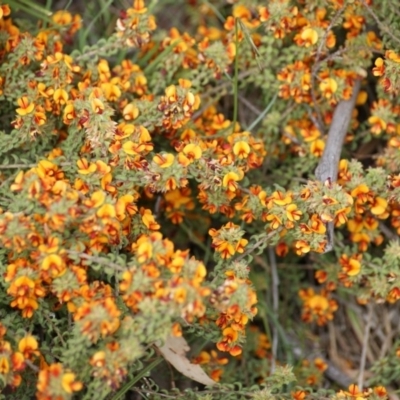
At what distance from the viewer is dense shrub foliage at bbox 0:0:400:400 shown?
2066mm

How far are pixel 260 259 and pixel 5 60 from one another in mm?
1457

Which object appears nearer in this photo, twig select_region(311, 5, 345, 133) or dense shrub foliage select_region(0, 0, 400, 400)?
dense shrub foliage select_region(0, 0, 400, 400)

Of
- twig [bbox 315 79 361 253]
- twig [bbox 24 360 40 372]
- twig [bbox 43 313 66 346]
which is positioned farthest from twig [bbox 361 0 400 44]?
twig [bbox 24 360 40 372]

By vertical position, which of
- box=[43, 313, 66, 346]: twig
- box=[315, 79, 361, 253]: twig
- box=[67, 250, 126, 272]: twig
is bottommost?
box=[43, 313, 66, 346]: twig

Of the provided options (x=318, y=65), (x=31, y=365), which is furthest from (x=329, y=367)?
(x=31, y=365)

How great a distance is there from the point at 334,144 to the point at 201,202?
0.63 metres

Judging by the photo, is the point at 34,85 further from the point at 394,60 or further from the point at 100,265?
the point at 394,60

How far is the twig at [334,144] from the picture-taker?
258 centimetres

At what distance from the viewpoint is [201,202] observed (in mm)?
2576

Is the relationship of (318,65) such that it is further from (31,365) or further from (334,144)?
(31,365)

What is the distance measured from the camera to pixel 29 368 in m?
2.24

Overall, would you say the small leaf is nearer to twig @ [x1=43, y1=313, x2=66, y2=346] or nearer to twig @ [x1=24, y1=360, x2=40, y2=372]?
twig @ [x1=43, y1=313, x2=66, y2=346]

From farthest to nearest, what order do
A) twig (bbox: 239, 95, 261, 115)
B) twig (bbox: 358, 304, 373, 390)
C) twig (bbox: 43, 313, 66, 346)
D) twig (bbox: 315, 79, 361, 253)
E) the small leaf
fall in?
twig (bbox: 239, 95, 261, 115) → twig (bbox: 358, 304, 373, 390) → twig (bbox: 315, 79, 361, 253) → the small leaf → twig (bbox: 43, 313, 66, 346)

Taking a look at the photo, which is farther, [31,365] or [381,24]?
[381,24]
